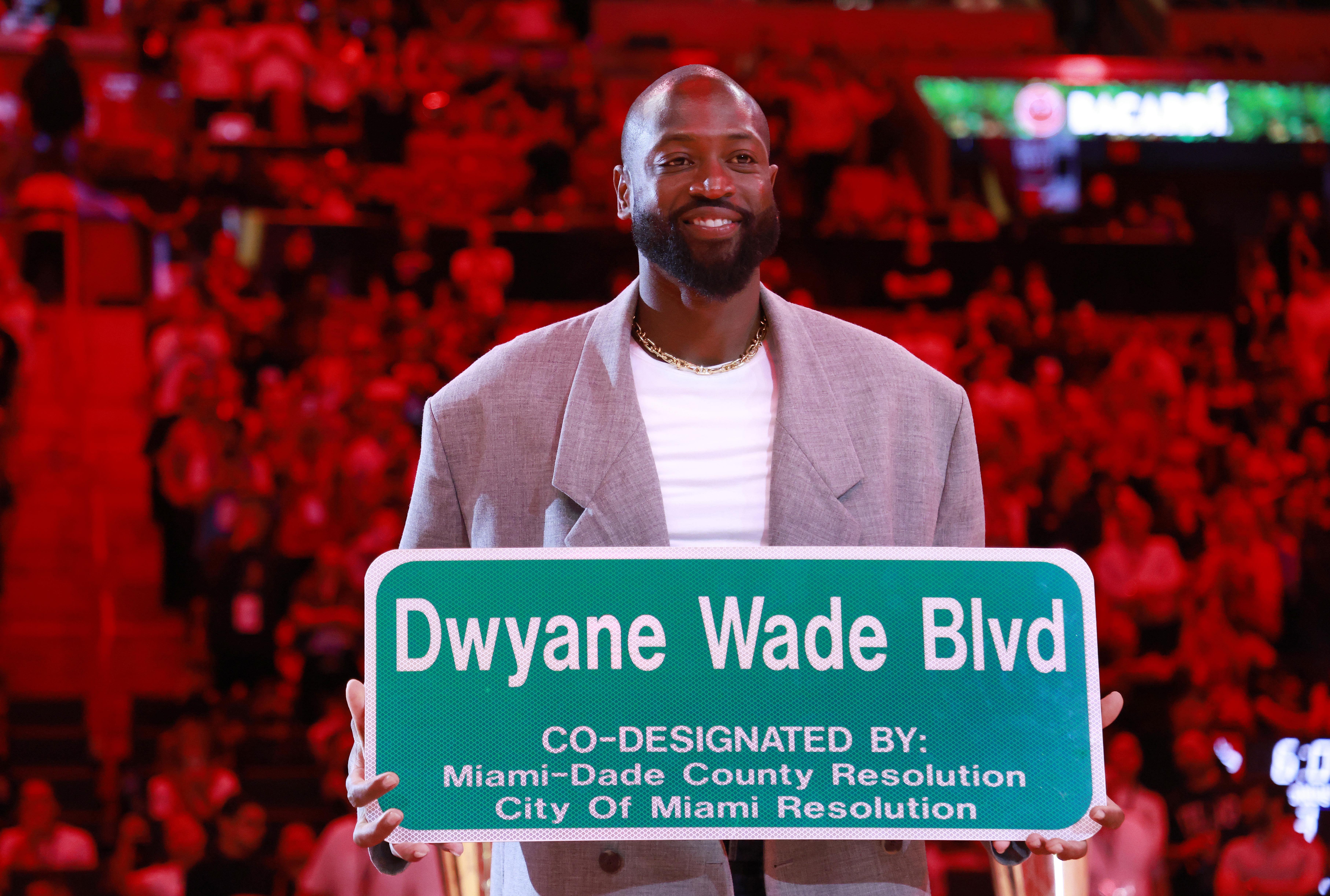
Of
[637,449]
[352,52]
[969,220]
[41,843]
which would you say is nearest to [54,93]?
[352,52]

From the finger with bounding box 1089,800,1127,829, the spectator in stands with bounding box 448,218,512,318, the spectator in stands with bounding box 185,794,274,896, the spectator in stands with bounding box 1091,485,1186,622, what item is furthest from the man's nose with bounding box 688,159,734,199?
the spectator in stands with bounding box 448,218,512,318

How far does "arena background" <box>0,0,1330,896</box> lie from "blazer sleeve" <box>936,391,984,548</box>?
3423 millimetres

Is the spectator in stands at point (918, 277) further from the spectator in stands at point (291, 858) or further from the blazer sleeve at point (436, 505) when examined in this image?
the blazer sleeve at point (436, 505)

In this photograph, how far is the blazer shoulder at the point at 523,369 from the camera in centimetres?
178

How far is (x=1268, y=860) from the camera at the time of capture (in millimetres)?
5355

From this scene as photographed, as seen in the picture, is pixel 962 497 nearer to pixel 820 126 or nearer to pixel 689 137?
pixel 689 137

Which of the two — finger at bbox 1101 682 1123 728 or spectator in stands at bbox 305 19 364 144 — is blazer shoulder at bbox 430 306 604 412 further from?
spectator in stands at bbox 305 19 364 144

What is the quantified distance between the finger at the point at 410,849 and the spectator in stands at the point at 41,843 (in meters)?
4.54

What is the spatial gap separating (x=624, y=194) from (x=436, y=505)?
479 mm

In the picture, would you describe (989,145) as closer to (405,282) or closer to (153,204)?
(405,282)

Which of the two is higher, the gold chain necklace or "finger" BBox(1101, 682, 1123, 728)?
the gold chain necklace

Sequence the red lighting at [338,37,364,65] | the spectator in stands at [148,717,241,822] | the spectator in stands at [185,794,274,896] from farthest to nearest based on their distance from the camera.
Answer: the red lighting at [338,37,364,65], the spectator in stands at [148,717,241,822], the spectator in stands at [185,794,274,896]

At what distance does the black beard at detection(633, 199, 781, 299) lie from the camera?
1715 mm

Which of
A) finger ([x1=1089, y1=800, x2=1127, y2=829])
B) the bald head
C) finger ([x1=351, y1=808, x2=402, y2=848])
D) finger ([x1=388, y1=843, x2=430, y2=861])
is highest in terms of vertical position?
the bald head
